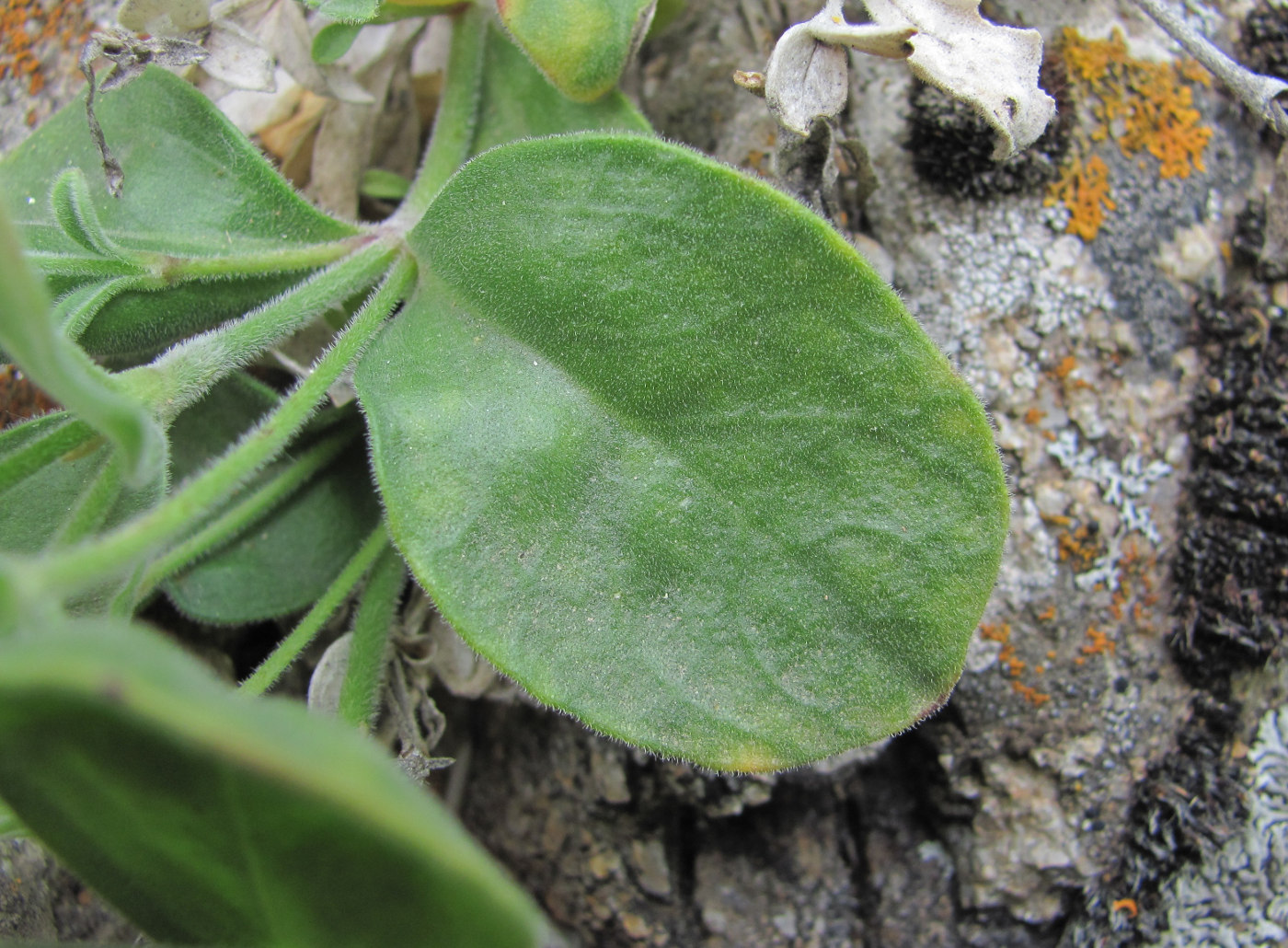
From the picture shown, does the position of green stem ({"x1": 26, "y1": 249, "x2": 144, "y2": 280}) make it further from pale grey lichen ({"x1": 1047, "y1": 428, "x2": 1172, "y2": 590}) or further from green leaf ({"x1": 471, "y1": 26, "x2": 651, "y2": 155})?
pale grey lichen ({"x1": 1047, "y1": 428, "x2": 1172, "y2": 590})

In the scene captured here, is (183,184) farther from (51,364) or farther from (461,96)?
(51,364)

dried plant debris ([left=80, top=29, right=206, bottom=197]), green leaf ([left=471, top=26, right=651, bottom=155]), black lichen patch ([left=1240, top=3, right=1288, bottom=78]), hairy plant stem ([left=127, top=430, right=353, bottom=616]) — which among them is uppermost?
dried plant debris ([left=80, top=29, right=206, bottom=197])

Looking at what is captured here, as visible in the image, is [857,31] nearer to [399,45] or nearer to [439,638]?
[399,45]

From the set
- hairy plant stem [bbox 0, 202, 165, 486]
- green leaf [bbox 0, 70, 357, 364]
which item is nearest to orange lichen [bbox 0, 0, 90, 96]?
green leaf [bbox 0, 70, 357, 364]

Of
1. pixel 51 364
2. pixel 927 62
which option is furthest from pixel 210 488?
pixel 927 62

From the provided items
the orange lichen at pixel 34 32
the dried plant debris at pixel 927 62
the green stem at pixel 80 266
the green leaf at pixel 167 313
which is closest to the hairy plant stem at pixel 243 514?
the green leaf at pixel 167 313

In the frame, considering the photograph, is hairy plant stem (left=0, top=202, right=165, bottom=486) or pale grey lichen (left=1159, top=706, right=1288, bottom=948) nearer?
hairy plant stem (left=0, top=202, right=165, bottom=486)
